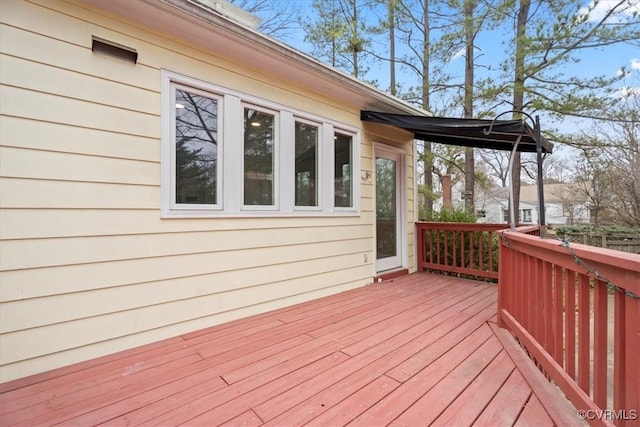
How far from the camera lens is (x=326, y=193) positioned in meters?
3.91

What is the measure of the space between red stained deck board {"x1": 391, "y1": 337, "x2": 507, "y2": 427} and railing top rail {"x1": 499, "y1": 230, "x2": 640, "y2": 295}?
32.7 inches

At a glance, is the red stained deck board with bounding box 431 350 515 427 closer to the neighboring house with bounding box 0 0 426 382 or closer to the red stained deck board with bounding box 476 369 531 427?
the red stained deck board with bounding box 476 369 531 427

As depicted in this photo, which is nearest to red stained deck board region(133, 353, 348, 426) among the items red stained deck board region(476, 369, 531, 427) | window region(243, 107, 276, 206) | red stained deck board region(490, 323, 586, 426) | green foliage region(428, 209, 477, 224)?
red stained deck board region(476, 369, 531, 427)

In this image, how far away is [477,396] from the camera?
1.77 m

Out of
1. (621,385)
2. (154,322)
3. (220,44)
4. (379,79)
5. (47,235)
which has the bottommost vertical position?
(154,322)

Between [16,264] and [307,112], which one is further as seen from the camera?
[307,112]

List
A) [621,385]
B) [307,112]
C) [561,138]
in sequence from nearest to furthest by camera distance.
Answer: [621,385], [307,112], [561,138]

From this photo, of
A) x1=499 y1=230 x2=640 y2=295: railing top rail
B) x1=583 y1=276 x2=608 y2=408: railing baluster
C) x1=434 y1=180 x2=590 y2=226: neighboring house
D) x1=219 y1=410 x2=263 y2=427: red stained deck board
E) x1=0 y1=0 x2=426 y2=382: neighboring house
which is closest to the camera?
x1=499 y1=230 x2=640 y2=295: railing top rail

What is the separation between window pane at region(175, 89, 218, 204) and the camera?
2.66 meters

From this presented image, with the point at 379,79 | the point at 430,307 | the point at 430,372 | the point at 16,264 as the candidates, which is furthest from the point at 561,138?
the point at 16,264

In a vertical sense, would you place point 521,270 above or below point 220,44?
below

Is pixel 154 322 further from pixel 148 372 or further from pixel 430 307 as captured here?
pixel 430 307

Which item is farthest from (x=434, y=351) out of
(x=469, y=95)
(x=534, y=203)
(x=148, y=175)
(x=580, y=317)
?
(x=534, y=203)

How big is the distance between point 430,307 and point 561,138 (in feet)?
24.1
